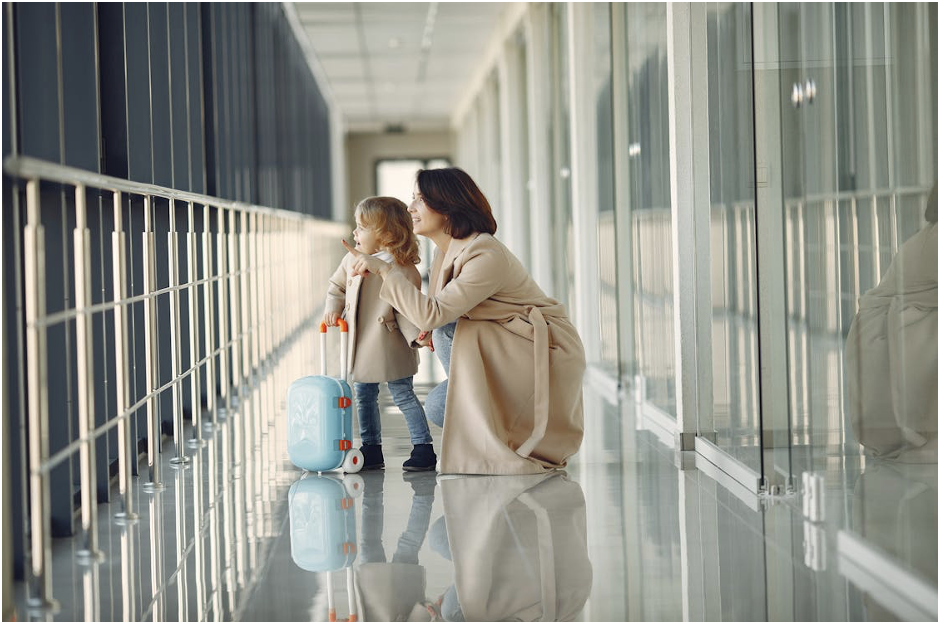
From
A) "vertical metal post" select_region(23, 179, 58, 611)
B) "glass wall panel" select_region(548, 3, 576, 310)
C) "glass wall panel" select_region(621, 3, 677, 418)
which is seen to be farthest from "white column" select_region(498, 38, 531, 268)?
"vertical metal post" select_region(23, 179, 58, 611)

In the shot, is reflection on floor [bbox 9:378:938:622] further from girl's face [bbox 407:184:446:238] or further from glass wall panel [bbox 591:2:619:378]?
glass wall panel [bbox 591:2:619:378]

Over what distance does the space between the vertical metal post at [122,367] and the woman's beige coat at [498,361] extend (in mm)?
837

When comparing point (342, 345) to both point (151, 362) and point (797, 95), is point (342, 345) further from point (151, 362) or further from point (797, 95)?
point (797, 95)

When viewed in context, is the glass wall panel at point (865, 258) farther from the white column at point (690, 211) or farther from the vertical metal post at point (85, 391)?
the vertical metal post at point (85, 391)

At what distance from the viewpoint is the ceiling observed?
1072cm

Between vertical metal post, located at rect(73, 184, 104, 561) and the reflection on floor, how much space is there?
0.09 metres

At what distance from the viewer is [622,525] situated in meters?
3.16

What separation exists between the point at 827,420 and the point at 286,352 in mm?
5890

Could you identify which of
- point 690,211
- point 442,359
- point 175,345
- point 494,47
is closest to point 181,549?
point 442,359

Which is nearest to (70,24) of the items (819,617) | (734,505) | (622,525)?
(622,525)

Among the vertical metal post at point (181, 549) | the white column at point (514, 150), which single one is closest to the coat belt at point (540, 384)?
the vertical metal post at point (181, 549)

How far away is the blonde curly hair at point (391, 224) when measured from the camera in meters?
3.95

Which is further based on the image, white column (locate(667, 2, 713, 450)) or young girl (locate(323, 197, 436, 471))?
white column (locate(667, 2, 713, 450))

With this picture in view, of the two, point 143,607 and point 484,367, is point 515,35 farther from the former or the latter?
point 143,607
